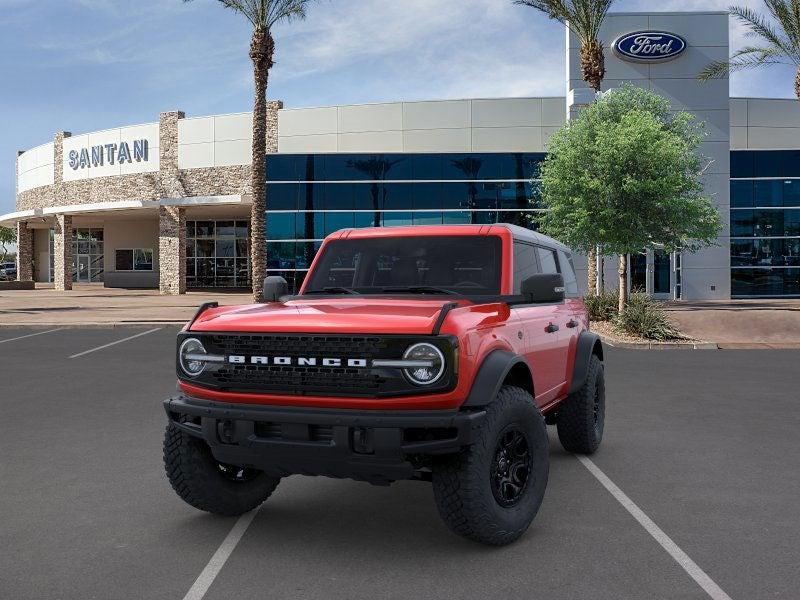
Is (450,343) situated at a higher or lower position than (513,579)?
higher

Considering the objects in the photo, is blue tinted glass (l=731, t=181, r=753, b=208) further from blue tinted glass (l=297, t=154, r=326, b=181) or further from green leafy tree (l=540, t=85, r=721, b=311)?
blue tinted glass (l=297, t=154, r=326, b=181)

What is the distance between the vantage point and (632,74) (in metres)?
32.7

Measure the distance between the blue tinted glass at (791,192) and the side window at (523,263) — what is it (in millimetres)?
33635

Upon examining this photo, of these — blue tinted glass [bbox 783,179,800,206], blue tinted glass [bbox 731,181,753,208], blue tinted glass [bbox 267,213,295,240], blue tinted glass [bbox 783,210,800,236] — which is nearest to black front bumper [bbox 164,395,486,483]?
blue tinted glass [bbox 267,213,295,240]

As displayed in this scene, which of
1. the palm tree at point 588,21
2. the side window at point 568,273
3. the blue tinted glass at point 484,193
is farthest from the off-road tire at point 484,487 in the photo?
the blue tinted glass at point 484,193

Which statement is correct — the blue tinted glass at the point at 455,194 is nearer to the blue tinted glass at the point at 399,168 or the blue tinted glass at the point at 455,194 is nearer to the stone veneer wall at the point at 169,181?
the blue tinted glass at the point at 399,168

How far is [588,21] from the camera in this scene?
2634 centimetres

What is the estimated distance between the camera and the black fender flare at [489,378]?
13.4 ft

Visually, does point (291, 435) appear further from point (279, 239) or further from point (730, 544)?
point (279, 239)

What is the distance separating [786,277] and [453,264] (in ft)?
112

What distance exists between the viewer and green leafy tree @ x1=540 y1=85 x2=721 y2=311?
21359 millimetres

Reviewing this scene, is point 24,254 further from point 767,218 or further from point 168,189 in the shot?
point 767,218

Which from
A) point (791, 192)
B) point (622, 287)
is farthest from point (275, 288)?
point (791, 192)

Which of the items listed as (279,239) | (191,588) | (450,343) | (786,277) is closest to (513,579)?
(450,343)
